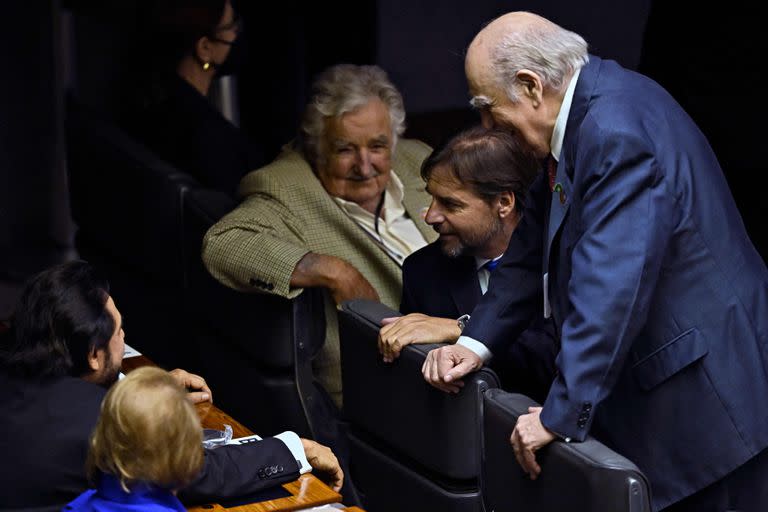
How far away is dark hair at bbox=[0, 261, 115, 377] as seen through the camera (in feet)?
8.45

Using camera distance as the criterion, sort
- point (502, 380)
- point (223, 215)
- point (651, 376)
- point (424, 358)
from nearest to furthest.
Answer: point (651, 376) < point (424, 358) < point (502, 380) < point (223, 215)

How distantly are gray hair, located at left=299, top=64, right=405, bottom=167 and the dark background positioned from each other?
0.39 m

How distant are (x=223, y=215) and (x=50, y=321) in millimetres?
1496

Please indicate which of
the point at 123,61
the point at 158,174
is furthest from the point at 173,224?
the point at 123,61

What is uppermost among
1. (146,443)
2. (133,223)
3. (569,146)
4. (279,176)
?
(569,146)

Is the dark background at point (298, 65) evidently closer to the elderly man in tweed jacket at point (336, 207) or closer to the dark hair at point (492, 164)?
the elderly man in tweed jacket at point (336, 207)

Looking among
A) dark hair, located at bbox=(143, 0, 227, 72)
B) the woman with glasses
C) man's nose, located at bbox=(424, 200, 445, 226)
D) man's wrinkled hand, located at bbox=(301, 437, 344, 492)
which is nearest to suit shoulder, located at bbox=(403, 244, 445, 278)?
man's nose, located at bbox=(424, 200, 445, 226)

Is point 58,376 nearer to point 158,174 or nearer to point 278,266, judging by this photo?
point 278,266

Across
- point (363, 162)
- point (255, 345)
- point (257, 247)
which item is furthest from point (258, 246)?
point (363, 162)

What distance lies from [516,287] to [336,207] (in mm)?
1221

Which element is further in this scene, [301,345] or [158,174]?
[158,174]

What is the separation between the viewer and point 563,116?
2508 mm

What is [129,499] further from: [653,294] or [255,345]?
[255,345]

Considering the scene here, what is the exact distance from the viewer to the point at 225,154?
181 inches
